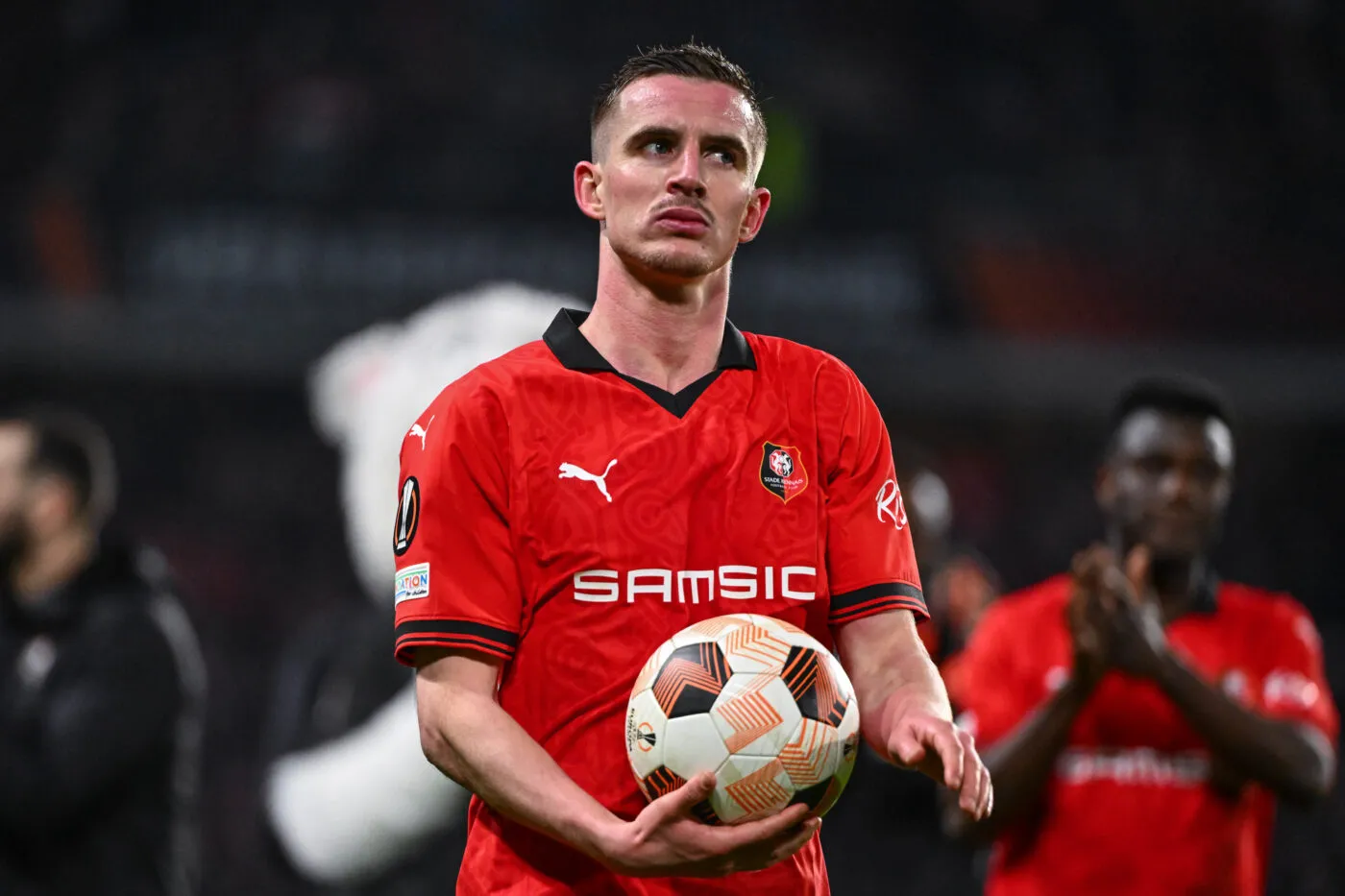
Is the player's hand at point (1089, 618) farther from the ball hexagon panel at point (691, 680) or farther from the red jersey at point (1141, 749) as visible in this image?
the ball hexagon panel at point (691, 680)

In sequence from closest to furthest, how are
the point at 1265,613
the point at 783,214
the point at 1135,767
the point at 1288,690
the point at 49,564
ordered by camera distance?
the point at 1135,767, the point at 1288,690, the point at 1265,613, the point at 49,564, the point at 783,214

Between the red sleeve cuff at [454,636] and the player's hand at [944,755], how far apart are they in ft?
1.88

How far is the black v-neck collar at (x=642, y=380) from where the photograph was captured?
8.14 feet

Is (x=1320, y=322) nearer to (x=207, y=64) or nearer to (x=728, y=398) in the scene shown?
(x=207, y=64)

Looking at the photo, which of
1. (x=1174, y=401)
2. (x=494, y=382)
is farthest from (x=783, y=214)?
(x=494, y=382)

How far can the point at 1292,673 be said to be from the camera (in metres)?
4.10

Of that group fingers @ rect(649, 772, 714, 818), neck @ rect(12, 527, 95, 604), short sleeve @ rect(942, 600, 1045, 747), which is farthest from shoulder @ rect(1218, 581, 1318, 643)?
neck @ rect(12, 527, 95, 604)

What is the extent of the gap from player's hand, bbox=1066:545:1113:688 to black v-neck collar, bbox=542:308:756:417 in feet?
4.81

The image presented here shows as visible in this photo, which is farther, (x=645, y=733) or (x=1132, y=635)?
(x=1132, y=635)

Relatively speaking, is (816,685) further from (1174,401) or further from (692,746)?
(1174,401)

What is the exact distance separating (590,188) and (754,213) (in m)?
0.27

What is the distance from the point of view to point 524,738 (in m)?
2.23

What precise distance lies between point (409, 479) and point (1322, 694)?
273 centimetres

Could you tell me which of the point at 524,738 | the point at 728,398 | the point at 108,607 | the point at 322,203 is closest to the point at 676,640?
the point at 524,738
